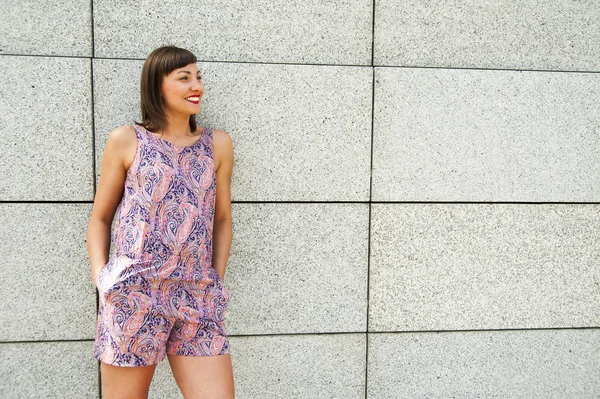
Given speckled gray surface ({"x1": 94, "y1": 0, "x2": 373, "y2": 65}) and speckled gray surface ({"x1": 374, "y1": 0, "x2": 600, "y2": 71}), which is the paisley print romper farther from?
speckled gray surface ({"x1": 374, "y1": 0, "x2": 600, "y2": 71})

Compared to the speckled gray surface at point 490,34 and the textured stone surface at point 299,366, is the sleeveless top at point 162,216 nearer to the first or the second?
the textured stone surface at point 299,366

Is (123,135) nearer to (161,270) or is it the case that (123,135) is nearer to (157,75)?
(157,75)

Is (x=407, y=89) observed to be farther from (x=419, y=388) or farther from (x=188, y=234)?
(x=419, y=388)

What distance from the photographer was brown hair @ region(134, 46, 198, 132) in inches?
97.2

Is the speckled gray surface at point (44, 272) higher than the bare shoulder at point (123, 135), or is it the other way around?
the bare shoulder at point (123, 135)

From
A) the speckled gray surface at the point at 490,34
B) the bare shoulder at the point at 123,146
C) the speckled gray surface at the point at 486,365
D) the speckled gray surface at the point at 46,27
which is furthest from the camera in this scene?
the speckled gray surface at the point at 486,365

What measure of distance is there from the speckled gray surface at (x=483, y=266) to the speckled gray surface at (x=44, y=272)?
1647mm

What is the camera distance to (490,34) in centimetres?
319

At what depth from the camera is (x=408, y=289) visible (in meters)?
3.21

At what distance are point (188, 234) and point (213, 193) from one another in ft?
0.78

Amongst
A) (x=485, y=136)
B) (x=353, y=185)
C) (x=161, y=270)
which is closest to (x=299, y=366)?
(x=353, y=185)

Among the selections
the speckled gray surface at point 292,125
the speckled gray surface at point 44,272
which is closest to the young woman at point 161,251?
the speckled gray surface at point 292,125

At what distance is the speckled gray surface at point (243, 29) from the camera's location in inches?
115

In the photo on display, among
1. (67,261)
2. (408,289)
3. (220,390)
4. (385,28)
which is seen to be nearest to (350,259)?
(408,289)
